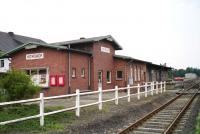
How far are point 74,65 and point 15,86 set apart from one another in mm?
12238

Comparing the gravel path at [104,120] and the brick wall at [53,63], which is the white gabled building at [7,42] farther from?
the gravel path at [104,120]

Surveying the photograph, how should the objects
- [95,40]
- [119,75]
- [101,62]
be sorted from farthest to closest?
[119,75]
[101,62]
[95,40]

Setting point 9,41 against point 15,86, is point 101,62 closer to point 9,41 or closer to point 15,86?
point 15,86

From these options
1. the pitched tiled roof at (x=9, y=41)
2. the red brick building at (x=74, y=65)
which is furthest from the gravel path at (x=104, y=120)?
the pitched tiled roof at (x=9, y=41)

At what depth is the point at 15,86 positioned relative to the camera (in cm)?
1265

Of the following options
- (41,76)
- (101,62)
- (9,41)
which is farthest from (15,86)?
(9,41)

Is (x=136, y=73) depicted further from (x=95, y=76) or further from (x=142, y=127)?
(x=142, y=127)

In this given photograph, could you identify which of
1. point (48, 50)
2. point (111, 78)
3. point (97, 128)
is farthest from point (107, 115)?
point (111, 78)

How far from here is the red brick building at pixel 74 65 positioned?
2361cm

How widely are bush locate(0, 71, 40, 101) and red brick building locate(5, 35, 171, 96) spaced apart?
8535 millimetres

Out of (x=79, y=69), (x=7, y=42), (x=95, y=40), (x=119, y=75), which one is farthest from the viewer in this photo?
(x=7, y=42)

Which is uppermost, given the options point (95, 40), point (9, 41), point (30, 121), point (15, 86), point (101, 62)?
point (9, 41)

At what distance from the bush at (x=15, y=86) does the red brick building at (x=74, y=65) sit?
28.0ft

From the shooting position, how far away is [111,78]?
31359 millimetres
